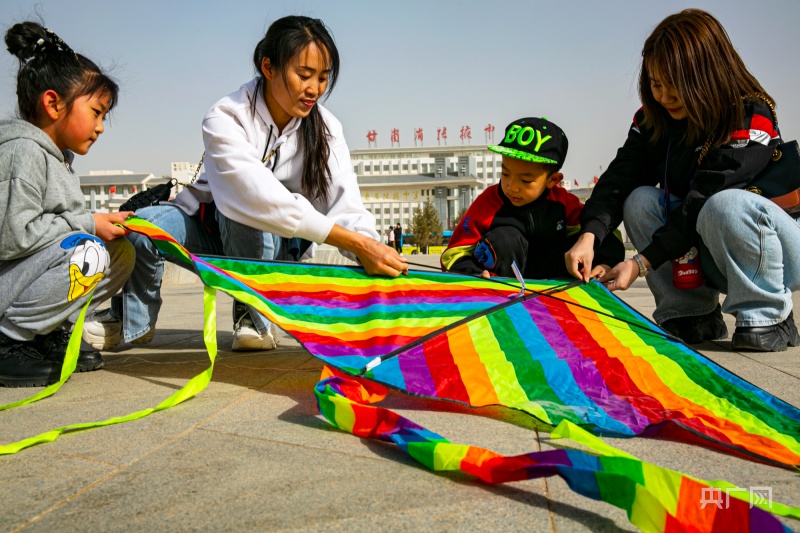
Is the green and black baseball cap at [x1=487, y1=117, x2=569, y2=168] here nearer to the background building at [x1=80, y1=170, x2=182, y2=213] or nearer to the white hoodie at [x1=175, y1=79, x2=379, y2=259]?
the white hoodie at [x1=175, y1=79, x2=379, y2=259]

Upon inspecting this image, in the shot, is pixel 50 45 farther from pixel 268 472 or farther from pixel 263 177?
pixel 268 472

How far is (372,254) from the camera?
2.22 metres

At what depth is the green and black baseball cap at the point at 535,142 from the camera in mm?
2643

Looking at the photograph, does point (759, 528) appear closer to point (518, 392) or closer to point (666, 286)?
point (518, 392)

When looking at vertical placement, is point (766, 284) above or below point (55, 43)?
below

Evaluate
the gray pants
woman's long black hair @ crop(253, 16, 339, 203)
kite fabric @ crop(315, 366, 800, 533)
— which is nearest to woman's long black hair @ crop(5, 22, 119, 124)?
the gray pants

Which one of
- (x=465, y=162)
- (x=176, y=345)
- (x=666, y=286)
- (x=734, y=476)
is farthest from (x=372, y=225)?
(x=465, y=162)

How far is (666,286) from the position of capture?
267 cm

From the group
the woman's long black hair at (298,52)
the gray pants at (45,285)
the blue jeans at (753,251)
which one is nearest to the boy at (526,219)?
the blue jeans at (753,251)

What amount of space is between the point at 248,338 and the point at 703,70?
1.94m

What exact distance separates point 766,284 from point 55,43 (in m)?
2.57

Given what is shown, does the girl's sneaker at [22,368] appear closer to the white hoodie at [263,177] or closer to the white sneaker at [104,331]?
the white sneaker at [104,331]

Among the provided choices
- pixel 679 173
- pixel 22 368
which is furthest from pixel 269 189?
pixel 679 173

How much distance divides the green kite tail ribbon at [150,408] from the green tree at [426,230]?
40125 mm
